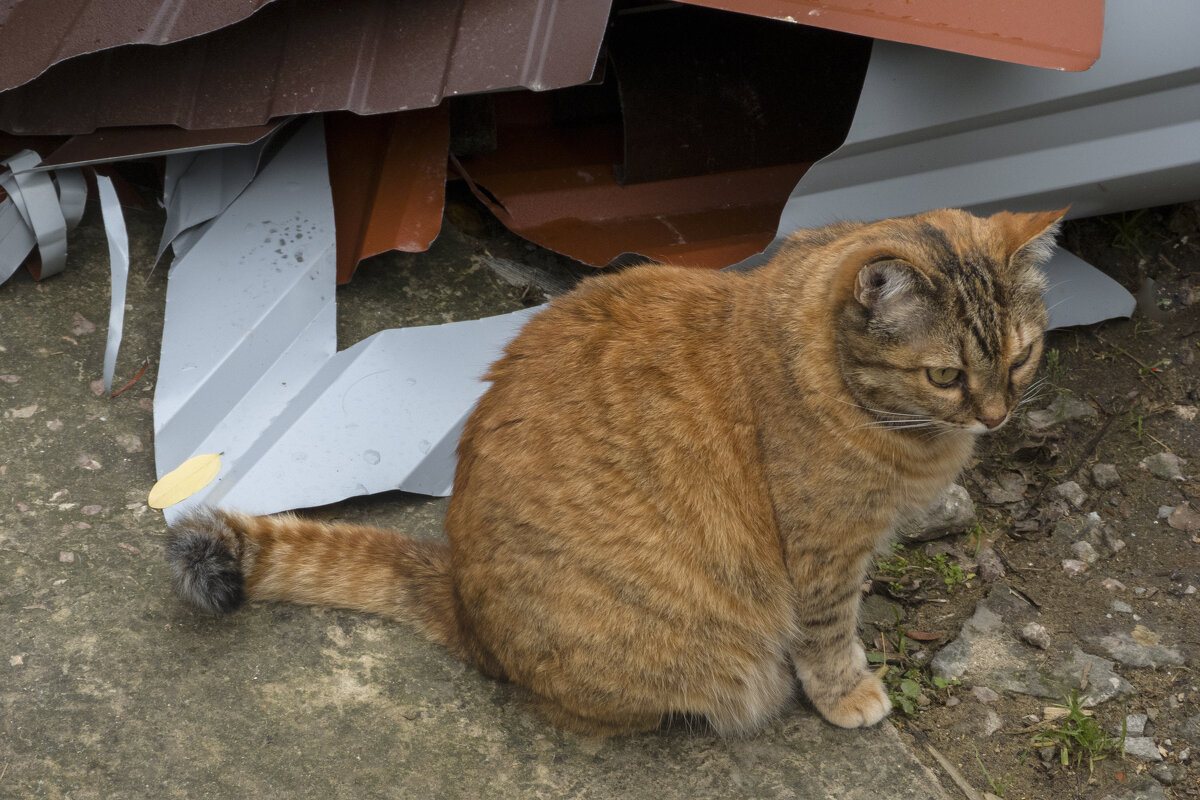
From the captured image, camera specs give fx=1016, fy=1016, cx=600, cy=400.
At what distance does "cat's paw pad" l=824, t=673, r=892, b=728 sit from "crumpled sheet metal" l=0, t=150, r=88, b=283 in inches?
119

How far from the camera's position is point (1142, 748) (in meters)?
2.80

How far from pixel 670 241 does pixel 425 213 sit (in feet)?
3.19

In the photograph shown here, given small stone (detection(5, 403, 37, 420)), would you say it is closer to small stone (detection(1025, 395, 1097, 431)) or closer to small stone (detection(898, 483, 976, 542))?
small stone (detection(898, 483, 976, 542))

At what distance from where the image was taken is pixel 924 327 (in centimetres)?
237

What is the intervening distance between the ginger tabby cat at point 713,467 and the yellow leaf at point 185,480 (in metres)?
0.46

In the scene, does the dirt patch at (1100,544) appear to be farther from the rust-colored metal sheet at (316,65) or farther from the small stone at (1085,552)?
the rust-colored metal sheet at (316,65)

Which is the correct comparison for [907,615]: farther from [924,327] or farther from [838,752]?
[924,327]

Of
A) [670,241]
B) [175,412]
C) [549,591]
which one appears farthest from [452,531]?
[670,241]

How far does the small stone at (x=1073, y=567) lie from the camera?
11.1 feet

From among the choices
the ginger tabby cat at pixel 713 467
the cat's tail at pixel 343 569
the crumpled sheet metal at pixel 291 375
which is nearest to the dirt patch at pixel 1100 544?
the ginger tabby cat at pixel 713 467

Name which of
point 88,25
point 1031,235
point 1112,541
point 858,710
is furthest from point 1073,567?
point 88,25

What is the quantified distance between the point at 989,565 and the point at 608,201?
6.64 feet

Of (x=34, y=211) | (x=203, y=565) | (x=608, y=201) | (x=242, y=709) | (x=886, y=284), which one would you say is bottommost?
(x=242, y=709)

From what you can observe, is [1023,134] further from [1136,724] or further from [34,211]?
[34,211]
